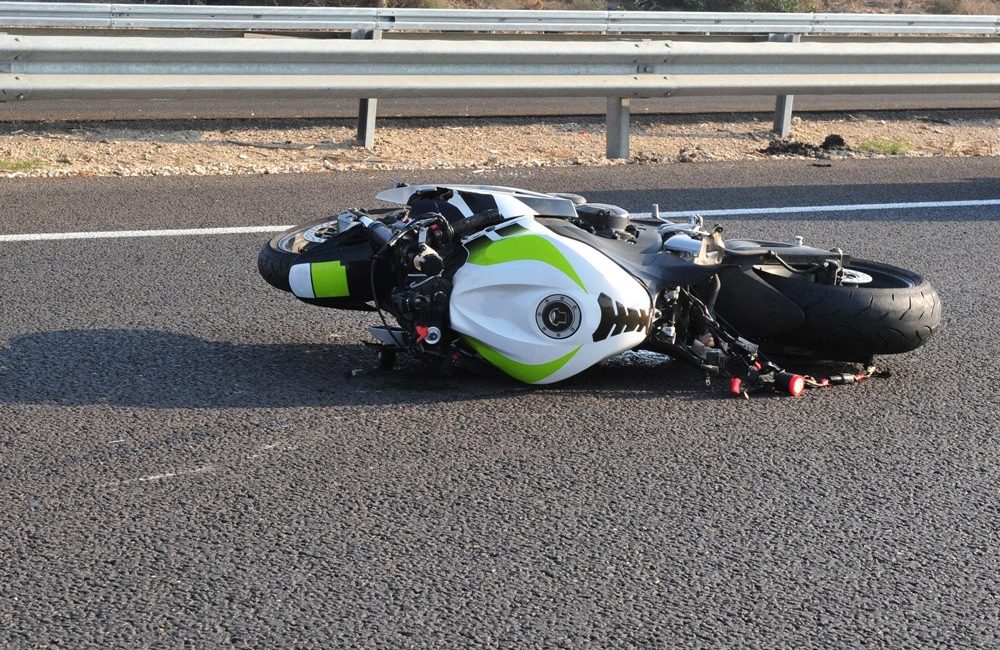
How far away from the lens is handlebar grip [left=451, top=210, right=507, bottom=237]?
4.47m

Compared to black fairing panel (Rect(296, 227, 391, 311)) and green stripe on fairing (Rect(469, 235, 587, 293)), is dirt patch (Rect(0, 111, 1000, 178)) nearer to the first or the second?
black fairing panel (Rect(296, 227, 391, 311))

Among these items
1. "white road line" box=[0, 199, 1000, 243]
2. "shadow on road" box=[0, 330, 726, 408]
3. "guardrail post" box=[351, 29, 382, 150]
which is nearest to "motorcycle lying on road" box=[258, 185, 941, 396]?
"shadow on road" box=[0, 330, 726, 408]

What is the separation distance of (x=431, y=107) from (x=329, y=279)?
7362mm

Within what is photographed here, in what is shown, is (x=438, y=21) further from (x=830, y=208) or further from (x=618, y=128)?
(x=830, y=208)

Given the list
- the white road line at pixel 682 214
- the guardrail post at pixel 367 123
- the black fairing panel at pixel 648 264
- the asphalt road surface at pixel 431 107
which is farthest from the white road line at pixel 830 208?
the asphalt road surface at pixel 431 107

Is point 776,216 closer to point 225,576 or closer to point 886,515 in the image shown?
point 886,515

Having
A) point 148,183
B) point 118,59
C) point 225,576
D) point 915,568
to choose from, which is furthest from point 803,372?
point 118,59

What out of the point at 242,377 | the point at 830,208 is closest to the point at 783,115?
the point at 830,208

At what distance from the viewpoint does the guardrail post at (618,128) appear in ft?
31.0

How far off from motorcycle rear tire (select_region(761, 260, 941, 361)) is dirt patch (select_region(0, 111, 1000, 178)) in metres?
4.27

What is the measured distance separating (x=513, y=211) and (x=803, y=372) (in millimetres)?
1241

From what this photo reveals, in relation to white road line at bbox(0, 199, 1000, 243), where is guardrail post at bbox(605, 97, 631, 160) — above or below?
above

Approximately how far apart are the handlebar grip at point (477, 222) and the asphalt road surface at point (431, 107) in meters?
6.43

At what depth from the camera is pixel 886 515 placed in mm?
3648
